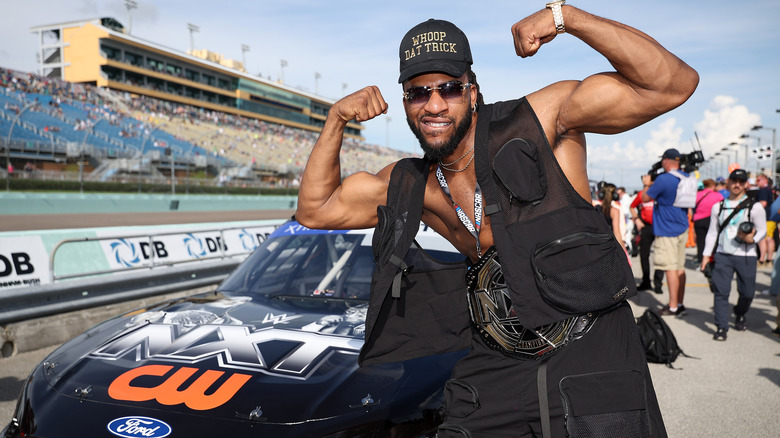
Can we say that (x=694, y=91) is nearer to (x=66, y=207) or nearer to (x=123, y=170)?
(x=66, y=207)

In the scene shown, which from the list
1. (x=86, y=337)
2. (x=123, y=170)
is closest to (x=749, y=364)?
(x=86, y=337)

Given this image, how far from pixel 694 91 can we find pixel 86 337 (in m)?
3.11

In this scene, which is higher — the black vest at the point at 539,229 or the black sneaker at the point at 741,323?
the black vest at the point at 539,229

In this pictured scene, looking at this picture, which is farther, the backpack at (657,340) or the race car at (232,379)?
the backpack at (657,340)

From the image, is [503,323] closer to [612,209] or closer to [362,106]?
[362,106]

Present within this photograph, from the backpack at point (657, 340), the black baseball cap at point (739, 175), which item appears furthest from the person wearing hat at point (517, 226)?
the black baseball cap at point (739, 175)

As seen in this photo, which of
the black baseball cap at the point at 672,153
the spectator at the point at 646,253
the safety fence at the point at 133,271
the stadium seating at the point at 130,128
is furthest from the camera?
the stadium seating at the point at 130,128

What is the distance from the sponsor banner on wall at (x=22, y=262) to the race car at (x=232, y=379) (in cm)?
369

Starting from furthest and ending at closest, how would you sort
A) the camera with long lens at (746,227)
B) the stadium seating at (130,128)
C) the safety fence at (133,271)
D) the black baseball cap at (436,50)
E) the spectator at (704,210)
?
the stadium seating at (130,128) → the spectator at (704,210) → the camera with long lens at (746,227) → the safety fence at (133,271) → the black baseball cap at (436,50)

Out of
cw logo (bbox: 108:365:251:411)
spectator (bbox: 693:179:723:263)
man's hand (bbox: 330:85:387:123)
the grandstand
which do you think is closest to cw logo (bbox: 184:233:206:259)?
cw logo (bbox: 108:365:251:411)

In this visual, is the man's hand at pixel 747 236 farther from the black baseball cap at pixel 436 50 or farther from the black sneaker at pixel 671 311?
the black baseball cap at pixel 436 50

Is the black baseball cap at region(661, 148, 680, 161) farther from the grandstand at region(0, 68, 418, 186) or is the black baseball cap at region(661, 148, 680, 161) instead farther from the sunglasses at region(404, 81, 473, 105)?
the grandstand at region(0, 68, 418, 186)

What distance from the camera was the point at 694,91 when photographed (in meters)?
1.74

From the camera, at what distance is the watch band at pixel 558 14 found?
1.79 meters
